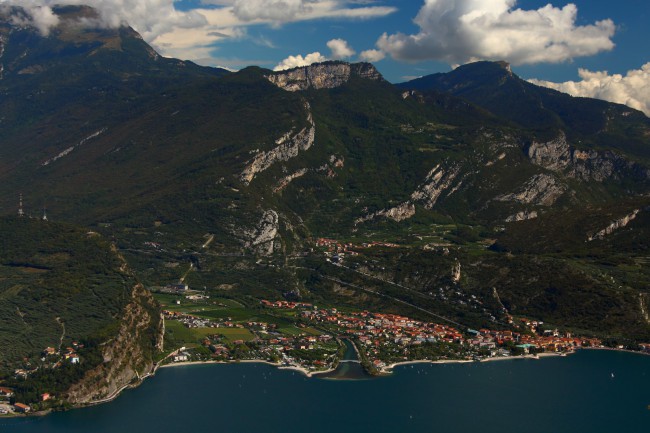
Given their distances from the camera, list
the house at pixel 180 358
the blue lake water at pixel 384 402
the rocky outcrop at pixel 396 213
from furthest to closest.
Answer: the rocky outcrop at pixel 396 213, the house at pixel 180 358, the blue lake water at pixel 384 402

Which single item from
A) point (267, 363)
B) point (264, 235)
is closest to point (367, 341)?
point (267, 363)

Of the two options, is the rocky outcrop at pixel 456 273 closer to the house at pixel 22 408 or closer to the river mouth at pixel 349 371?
the river mouth at pixel 349 371

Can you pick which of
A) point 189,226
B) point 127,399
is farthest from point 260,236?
point 127,399

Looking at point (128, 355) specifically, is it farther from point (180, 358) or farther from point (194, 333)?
point (194, 333)

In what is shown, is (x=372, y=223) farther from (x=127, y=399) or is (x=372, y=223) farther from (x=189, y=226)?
(x=127, y=399)

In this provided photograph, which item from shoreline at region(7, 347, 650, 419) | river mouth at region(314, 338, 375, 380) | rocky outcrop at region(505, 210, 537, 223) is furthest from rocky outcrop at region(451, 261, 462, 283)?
rocky outcrop at region(505, 210, 537, 223)

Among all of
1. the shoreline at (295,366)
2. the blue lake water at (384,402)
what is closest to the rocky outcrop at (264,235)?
the shoreline at (295,366)

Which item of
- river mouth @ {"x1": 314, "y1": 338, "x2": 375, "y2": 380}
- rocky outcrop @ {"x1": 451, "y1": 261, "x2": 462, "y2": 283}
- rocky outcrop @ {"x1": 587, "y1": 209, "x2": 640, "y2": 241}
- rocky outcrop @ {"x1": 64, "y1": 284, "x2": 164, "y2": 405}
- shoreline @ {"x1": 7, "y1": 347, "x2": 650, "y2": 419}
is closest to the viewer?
shoreline @ {"x1": 7, "y1": 347, "x2": 650, "y2": 419}

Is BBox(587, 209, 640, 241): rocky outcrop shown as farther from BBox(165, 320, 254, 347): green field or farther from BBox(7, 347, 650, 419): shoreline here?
BBox(165, 320, 254, 347): green field
